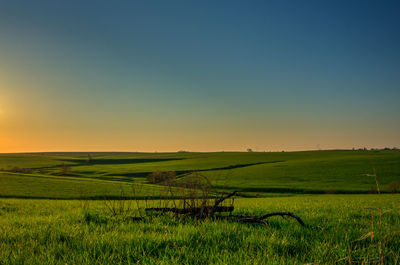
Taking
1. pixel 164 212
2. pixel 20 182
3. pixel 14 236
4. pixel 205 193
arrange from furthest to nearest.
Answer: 1. pixel 20 182
2. pixel 164 212
3. pixel 205 193
4. pixel 14 236

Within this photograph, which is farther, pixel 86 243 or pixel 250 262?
pixel 86 243

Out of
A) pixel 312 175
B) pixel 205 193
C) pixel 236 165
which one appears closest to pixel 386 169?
pixel 312 175

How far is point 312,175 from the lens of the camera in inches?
2239

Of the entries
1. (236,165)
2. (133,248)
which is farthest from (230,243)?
(236,165)

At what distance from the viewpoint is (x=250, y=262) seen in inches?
85.7

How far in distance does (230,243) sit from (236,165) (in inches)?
3500

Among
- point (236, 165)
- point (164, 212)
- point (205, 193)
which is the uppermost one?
point (205, 193)

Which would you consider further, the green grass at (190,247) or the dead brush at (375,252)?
the green grass at (190,247)

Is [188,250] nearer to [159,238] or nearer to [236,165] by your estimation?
[159,238]

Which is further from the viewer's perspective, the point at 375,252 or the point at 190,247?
the point at 190,247

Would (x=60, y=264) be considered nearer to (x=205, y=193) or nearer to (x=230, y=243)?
(x=230, y=243)

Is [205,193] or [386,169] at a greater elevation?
[205,193]

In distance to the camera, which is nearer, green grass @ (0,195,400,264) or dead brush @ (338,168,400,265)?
dead brush @ (338,168,400,265)

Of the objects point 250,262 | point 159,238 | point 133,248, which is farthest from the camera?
point 159,238
